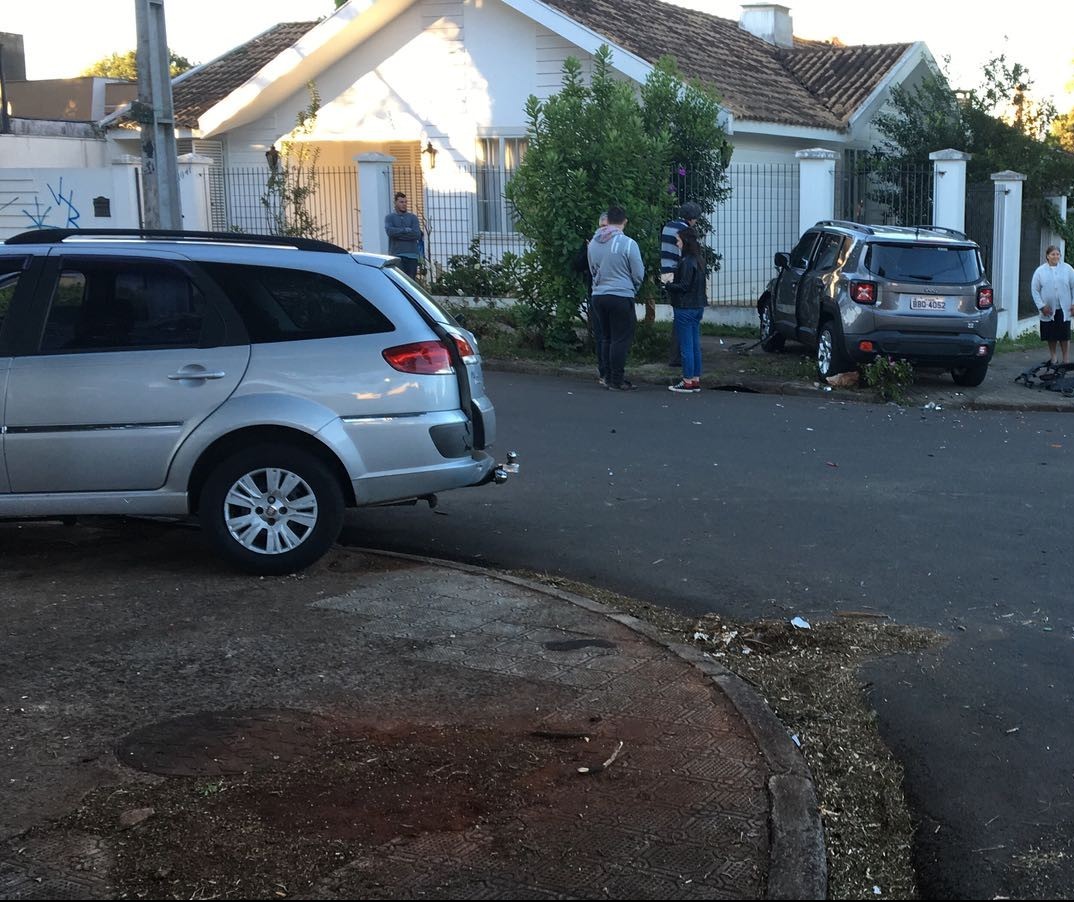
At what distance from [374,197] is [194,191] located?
11.7 feet

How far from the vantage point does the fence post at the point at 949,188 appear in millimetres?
19109

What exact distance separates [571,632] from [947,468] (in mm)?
5395

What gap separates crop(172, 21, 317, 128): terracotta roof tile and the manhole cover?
21045 mm

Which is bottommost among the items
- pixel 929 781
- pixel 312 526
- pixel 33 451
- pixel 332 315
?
pixel 929 781

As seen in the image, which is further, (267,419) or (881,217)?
(881,217)

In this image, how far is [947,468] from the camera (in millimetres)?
10781

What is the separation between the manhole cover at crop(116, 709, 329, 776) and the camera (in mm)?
4871

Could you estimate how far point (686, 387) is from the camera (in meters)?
15.0

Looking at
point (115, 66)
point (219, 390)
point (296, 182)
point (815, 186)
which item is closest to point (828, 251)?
point (815, 186)

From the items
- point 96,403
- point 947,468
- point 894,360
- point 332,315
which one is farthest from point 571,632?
point 894,360

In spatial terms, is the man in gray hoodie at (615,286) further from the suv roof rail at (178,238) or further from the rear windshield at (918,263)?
the suv roof rail at (178,238)

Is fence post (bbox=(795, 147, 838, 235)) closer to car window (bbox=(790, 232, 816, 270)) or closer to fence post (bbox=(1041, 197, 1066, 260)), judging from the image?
car window (bbox=(790, 232, 816, 270))

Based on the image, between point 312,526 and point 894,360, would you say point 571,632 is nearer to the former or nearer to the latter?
point 312,526

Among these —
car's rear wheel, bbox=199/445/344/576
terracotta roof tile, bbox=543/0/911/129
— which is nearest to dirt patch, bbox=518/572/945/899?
car's rear wheel, bbox=199/445/344/576
